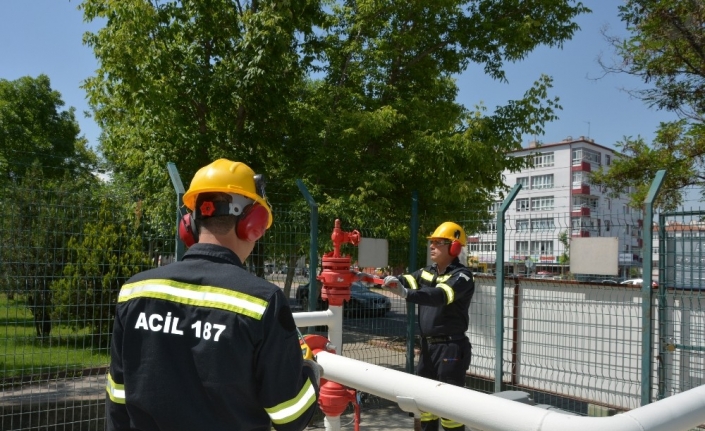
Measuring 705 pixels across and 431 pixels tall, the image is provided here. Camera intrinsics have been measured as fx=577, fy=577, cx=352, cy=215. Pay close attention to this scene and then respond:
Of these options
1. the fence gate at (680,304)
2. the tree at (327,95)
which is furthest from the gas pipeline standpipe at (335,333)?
the tree at (327,95)

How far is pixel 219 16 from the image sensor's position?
8.71 meters

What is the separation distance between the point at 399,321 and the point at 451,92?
683 centimetres

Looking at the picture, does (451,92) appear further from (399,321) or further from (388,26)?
(399,321)

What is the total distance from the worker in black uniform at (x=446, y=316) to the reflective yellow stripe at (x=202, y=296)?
11.1 ft

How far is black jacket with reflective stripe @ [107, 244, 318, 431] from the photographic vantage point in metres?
1.68

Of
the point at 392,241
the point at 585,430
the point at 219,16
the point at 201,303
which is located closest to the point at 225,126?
the point at 219,16

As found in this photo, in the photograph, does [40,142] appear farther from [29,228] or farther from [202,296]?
[202,296]

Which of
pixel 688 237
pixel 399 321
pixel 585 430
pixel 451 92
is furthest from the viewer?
pixel 451 92

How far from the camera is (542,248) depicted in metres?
6.50

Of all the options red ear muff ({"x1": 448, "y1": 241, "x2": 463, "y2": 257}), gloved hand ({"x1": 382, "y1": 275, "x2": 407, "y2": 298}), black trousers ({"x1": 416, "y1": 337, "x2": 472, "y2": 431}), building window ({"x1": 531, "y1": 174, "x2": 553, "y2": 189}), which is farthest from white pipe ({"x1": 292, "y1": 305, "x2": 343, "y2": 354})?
building window ({"x1": 531, "y1": 174, "x2": 553, "y2": 189})

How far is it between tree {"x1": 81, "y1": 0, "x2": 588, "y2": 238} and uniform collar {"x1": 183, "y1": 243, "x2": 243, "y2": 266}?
5940 millimetres

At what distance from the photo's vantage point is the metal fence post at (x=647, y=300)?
17.3ft

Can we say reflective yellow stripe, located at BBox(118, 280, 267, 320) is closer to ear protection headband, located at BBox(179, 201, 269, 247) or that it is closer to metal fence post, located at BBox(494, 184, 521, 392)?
ear protection headband, located at BBox(179, 201, 269, 247)

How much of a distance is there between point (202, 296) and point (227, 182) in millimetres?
451
